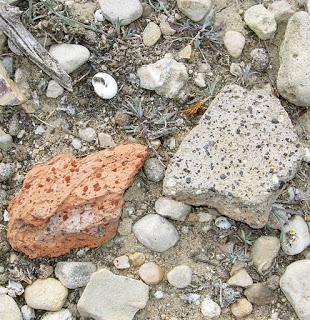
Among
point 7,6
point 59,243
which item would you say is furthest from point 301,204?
point 7,6

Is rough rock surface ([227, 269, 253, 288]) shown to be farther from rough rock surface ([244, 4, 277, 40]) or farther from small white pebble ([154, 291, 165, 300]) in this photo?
rough rock surface ([244, 4, 277, 40])

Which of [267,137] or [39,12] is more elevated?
[39,12]

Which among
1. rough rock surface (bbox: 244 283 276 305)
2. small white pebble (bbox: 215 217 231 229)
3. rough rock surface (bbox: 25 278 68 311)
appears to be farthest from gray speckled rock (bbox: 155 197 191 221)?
rough rock surface (bbox: 25 278 68 311)

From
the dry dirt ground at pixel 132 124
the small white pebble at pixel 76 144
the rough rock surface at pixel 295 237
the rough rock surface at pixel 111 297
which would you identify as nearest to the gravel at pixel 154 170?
the dry dirt ground at pixel 132 124

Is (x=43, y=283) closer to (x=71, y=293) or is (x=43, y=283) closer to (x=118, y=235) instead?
(x=71, y=293)

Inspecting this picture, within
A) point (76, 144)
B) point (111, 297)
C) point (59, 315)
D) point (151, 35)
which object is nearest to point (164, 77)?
point (151, 35)

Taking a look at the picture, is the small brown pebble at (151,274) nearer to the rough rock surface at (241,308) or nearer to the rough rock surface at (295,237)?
the rough rock surface at (241,308)

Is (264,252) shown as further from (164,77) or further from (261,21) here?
(261,21)
